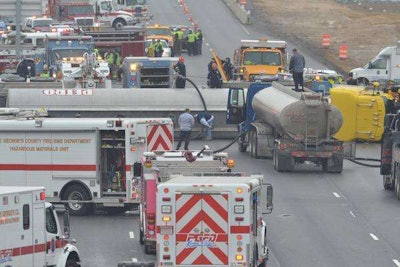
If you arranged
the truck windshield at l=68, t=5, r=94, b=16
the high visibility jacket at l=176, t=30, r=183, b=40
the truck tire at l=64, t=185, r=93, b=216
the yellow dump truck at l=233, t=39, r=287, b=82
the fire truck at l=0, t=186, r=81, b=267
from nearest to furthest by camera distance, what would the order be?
the fire truck at l=0, t=186, r=81, b=267 < the truck tire at l=64, t=185, r=93, b=216 < the yellow dump truck at l=233, t=39, r=287, b=82 < the high visibility jacket at l=176, t=30, r=183, b=40 < the truck windshield at l=68, t=5, r=94, b=16

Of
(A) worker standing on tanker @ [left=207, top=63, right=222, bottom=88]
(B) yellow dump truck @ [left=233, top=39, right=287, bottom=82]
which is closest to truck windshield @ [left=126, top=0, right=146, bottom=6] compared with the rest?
(B) yellow dump truck @ [left=233, top=39, right=287, bottom=82]

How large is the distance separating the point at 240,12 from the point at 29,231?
77.3m

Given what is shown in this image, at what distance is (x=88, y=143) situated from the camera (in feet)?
112

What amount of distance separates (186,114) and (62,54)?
1928cm

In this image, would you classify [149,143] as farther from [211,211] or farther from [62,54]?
[62,54]

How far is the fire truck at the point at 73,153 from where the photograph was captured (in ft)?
112

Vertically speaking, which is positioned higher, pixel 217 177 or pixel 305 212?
pixel 217 177

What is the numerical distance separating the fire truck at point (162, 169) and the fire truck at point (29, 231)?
10.2ft

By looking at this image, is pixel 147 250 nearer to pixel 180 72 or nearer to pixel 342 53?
pixel 180 72

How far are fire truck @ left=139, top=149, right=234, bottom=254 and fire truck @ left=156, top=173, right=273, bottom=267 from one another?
3031 mm

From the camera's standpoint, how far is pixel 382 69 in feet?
218

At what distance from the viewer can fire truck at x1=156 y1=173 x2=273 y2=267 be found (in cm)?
2422

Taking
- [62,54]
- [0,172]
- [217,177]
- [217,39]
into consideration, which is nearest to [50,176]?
→ [0,172]

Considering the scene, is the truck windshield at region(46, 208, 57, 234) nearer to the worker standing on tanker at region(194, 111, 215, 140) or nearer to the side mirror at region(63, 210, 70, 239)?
the side mirror at region(63, 210, 70, 239)
